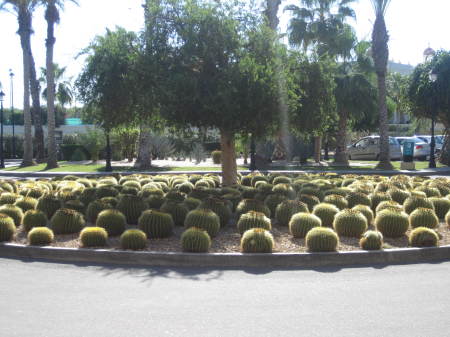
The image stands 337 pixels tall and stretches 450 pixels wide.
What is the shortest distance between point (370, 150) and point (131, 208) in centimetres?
2968

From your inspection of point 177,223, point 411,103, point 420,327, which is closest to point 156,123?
point 177,223

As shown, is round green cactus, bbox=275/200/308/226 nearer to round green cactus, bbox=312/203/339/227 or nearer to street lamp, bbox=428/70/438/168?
round green cactus, bbox=312/203/339/227

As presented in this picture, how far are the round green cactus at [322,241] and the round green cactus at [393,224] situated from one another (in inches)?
56.9

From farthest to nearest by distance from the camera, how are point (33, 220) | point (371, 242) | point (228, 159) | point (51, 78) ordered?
point (51, 78)
point (228, 159)
point (33, 220)
point (371, 242)

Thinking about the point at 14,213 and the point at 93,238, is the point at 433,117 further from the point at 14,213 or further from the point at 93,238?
the point at 93,238

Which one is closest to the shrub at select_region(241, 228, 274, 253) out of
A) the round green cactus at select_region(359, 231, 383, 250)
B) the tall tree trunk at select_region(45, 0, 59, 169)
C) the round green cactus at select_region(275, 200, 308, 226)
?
the round green cactus at select_region(359, 231, 383, 250)

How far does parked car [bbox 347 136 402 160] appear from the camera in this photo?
3706 centimetres

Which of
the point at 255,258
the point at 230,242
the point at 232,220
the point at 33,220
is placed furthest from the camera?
the point at 232,220

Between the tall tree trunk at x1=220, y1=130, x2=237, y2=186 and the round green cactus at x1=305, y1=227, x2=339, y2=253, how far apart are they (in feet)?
22.5

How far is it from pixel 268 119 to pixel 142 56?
3410mm

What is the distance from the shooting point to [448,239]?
947 centimetres

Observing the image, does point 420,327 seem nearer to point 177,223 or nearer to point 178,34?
point 177,223

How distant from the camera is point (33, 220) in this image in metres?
10.2

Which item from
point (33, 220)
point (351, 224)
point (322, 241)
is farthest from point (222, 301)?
point (33, 220)
